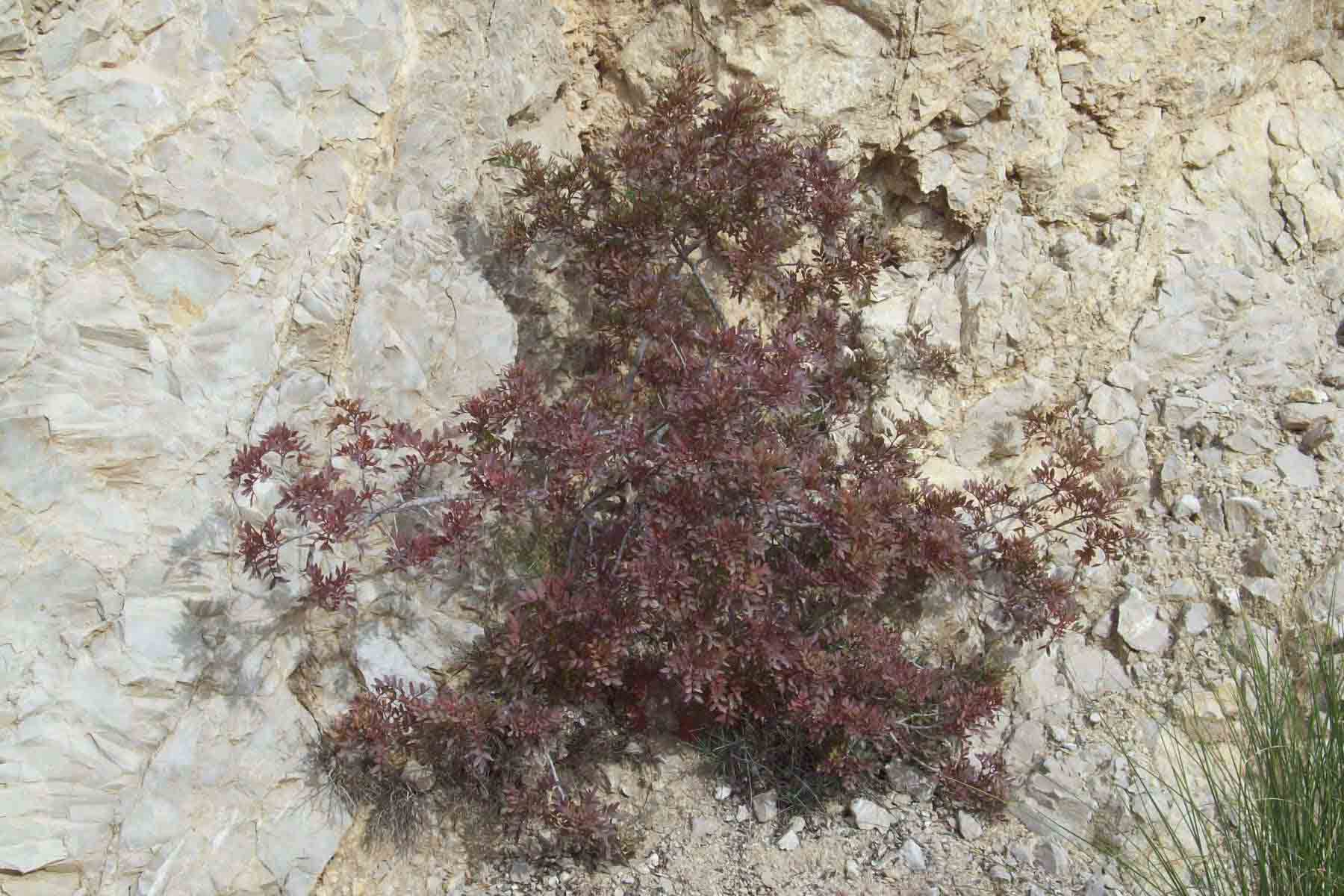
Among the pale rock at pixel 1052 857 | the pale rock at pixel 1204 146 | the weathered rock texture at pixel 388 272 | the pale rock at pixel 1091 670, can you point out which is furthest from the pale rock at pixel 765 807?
the pale rock at pixel 1204 146

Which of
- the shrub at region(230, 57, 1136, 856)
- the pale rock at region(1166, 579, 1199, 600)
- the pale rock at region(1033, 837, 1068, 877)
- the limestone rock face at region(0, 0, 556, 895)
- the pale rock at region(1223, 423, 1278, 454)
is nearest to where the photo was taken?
the limestone rock face at region(0, 0, 556, 895)

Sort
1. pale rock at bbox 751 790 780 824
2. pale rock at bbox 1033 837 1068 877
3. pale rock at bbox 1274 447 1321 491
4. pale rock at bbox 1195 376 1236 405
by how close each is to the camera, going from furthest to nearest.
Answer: pale rock at bbox 1195 376 1236 405 < pale rock at bbox 1274 447 1321 491 < pale rock at bbox 751 790 780 824 < pale rock at bbox 1033 837 1068 877

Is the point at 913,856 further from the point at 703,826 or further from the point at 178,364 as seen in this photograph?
the point at 178,364

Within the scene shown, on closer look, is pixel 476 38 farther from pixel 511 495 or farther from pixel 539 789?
pixel 539 789

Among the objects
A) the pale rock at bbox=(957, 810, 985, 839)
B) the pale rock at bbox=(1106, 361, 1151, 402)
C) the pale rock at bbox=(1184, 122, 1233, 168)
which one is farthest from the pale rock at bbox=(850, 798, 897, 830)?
the pale rock at bbox=(1184, 122, 1233, 168)

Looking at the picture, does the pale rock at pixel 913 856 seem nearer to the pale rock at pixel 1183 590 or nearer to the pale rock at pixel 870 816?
the pale rock at pixel 870 816

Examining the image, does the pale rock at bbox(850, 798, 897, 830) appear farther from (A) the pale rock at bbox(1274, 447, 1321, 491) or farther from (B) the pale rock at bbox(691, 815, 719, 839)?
(A) the pale rock at bbox(1274, 447, 1321, 491)

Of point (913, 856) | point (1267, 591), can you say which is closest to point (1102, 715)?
point (1267, 591)
